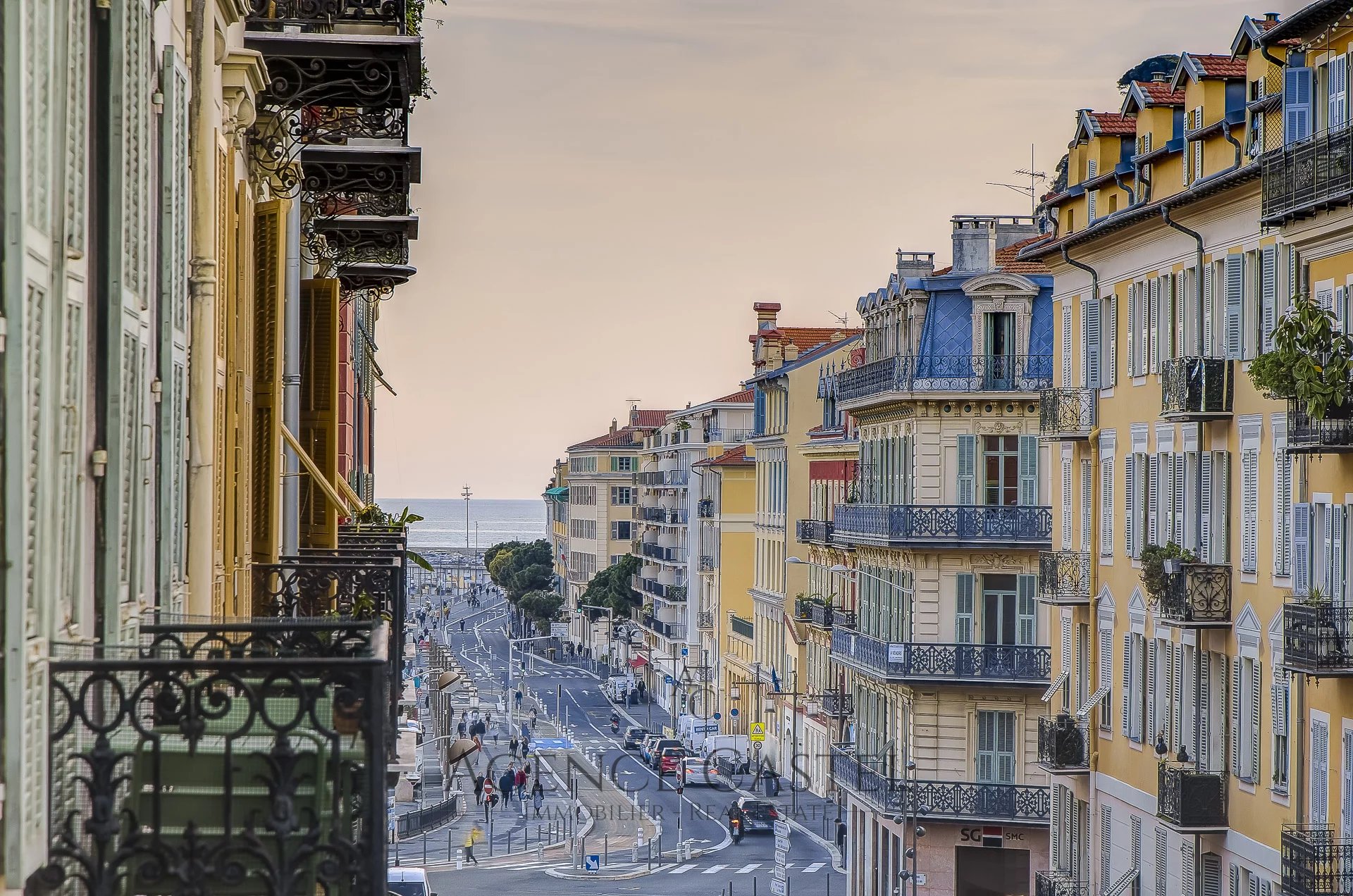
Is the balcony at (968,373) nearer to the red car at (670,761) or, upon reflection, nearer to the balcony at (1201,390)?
the balcony at (1201,390)

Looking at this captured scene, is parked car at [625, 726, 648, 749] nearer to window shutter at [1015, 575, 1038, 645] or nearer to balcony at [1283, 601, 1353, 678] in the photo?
window shutter at [1015, 575, 1038, 645]

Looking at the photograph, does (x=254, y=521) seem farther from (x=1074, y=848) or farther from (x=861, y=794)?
(x=861, y=794)

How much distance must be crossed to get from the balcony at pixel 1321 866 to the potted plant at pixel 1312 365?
531 cm

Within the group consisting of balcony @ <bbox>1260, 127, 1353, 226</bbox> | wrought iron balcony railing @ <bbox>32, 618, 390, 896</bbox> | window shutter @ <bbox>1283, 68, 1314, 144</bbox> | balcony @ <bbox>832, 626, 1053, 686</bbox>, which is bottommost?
balcony @ <bbox>832, 626, 1053, 686</bbox>

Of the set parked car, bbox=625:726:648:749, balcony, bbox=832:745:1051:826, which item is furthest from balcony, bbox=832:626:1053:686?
parked car, bbox=625:726:648:749

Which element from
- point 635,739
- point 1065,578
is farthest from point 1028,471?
point 635,739

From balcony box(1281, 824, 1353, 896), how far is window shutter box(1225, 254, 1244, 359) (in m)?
Answer: 8.51

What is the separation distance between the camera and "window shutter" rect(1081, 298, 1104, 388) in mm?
41281

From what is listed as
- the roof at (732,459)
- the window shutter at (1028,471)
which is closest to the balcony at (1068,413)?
the window shutter at (1028,471)

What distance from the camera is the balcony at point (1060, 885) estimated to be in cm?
4162

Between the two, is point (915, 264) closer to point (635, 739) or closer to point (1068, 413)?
point (1068, 413)

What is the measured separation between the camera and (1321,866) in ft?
90.1

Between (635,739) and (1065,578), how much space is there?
229 ft

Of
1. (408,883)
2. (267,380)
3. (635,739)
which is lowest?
(635,739)
